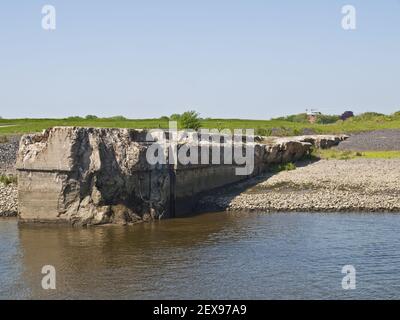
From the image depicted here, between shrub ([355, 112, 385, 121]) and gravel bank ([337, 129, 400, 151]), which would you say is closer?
gravel bank ([337, 129, 400, 151])

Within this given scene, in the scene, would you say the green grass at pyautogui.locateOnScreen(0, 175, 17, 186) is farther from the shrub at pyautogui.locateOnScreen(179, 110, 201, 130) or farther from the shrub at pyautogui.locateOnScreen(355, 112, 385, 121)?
the shrub at pyautogui.locateOnScreen(355, 112, 385, 121)

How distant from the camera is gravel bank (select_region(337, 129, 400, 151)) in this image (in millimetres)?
56531

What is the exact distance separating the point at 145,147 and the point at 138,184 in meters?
1.99

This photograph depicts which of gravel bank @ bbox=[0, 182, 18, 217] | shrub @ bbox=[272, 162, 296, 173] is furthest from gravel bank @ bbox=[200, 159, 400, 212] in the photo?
gravel bank @ bbox=[0, 182, 18, 217]

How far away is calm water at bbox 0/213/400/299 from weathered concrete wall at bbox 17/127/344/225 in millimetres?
1178

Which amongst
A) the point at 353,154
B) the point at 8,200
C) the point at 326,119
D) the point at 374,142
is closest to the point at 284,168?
the point at 353,154

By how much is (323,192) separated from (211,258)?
50.3 feet

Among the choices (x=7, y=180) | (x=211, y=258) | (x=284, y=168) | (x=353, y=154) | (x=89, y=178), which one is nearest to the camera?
(x=211, y=258)

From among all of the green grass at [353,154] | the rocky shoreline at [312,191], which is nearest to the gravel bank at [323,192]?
the rocky shoreline at [312,191]

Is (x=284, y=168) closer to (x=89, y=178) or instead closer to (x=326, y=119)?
(x=89, y=178)

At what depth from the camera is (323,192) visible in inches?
1448

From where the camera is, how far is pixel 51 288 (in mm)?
19688

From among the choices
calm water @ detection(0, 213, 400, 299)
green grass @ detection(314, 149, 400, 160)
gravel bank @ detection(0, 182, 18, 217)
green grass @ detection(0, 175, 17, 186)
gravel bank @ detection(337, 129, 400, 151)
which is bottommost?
calm water @ detection(0, 213, 400, 299)
